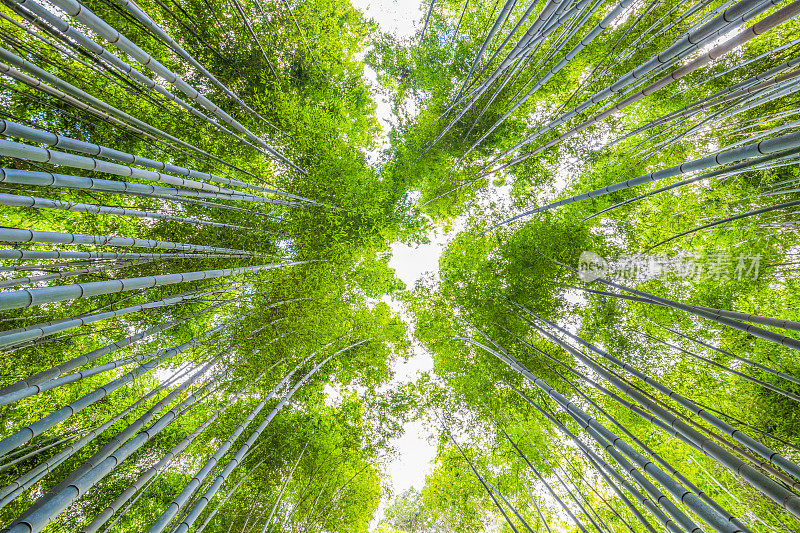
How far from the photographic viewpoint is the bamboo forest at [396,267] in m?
5.54

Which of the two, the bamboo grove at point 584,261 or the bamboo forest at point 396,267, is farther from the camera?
the bamboo grove at point 584,261

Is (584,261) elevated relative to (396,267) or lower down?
elevated

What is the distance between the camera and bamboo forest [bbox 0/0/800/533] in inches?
218

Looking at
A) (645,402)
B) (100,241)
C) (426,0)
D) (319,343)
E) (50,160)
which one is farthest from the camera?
(426,0)

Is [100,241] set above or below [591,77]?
below

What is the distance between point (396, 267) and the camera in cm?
932

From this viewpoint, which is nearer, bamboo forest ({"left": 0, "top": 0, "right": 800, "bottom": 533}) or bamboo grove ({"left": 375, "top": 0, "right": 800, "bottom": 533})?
bamboo forest ({"left": 0, "top": 0, "right": 800, "bottom": 533})

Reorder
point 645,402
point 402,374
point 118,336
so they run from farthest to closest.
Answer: point 402,374, point 118,336, point 645,402

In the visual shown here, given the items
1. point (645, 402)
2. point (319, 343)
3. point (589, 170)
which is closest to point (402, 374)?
point (319, 343)

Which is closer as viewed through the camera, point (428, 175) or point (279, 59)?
point (279, 59)

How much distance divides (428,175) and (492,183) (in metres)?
1.73

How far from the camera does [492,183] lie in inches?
330

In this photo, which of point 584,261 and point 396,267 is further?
point 396,267

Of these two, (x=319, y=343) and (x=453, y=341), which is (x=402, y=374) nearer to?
(x=453, y=341)
